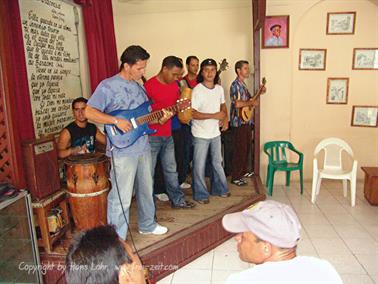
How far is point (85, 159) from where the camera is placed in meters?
2.38

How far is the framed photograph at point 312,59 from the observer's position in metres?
4.23

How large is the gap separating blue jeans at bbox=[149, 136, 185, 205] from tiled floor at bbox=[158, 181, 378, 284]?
0.62 meters

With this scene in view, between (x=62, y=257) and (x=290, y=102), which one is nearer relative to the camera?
(x=62, y=257)

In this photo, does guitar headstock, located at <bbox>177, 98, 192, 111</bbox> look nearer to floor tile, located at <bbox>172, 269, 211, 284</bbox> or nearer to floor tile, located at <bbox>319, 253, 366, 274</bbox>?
floor tile, located at <bbox>172, 269, 211, 284</bbox>

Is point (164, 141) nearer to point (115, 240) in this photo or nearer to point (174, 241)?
point (174, 241)

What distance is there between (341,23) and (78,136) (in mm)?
3523

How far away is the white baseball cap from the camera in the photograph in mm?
1045

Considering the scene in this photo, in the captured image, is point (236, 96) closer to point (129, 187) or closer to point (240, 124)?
point (240, 124)

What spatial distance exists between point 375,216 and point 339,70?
6.33 ft

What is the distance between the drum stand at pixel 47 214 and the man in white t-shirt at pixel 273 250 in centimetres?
152

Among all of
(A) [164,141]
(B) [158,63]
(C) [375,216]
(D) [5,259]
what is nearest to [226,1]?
(B) [158,63]

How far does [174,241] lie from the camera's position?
2.47m

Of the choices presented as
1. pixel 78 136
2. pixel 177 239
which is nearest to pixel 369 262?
pixel 177 239

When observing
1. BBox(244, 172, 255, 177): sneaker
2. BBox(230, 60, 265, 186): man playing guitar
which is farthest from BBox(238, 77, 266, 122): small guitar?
BBox(244, 172, 255, 177): sneaker
